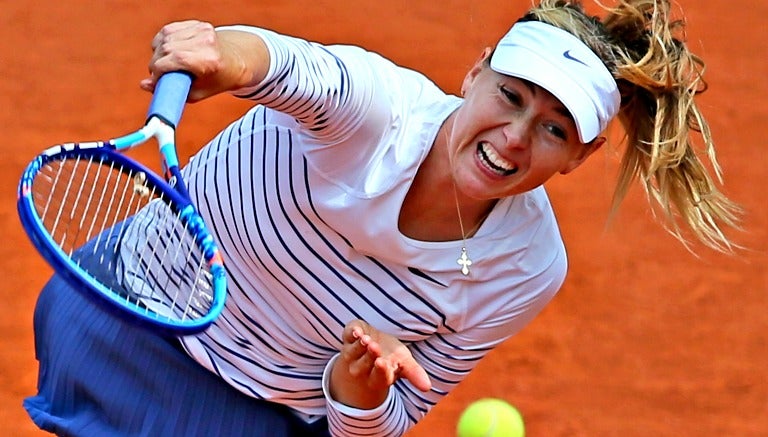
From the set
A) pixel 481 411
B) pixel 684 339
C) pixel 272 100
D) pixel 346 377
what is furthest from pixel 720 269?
pixel 272 100

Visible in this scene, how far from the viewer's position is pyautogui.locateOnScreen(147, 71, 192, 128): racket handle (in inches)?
64.8

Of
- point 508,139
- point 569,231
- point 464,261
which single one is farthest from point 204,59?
point 569,231

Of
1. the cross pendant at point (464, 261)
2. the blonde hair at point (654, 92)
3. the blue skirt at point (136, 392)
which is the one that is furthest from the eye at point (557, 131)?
the blue skirt at point (136, 392)

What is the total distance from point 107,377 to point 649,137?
35.8 inches

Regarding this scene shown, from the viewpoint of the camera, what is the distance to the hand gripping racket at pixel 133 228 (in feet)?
5.24

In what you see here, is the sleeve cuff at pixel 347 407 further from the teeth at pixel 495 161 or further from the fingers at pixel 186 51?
the fingers at pixel 186 51

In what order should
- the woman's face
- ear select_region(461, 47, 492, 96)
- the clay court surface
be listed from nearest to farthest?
the woman's face
ear select_region(461, 47, 492, 96)
the clay court surface

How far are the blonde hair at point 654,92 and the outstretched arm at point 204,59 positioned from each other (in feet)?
1.71

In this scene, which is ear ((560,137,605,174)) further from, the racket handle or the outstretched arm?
the racket handle

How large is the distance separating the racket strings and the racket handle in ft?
0.50

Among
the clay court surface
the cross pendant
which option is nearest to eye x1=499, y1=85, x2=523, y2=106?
the cross pendant

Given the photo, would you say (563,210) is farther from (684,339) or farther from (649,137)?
(649,137)

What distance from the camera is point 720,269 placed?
384 centimetres

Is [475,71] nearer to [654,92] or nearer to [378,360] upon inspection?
[654,92]
